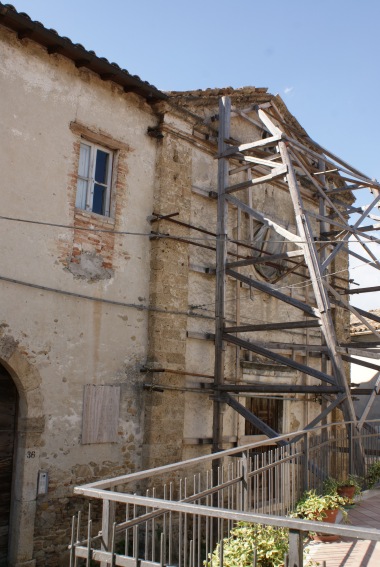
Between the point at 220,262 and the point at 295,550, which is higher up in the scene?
the point at 220,262

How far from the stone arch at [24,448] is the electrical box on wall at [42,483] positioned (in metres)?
0.05

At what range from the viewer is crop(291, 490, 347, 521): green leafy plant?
6.27 m

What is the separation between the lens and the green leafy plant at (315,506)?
627 centimetres

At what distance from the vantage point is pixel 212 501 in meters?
8.23

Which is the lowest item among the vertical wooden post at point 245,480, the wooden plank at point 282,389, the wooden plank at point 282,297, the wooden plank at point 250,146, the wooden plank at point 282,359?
the vertical wooden post at point 245,480

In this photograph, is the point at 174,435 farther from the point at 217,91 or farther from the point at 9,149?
the point at 217,91

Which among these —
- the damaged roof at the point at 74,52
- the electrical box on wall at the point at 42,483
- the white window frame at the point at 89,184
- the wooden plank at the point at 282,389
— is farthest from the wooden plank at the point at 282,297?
the electrical box on wall at the point at 42,483

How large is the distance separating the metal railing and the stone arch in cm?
73

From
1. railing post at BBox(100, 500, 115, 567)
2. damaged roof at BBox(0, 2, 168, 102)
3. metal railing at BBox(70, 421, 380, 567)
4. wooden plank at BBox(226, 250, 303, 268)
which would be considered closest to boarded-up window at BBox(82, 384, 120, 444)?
metal railing at BBox(70, 421, 380, 567)

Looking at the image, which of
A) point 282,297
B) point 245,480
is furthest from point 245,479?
point 282,297

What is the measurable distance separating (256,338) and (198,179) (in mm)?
3465

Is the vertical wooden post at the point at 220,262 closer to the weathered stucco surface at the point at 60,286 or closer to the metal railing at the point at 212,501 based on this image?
the metal railing at the point at 212,501

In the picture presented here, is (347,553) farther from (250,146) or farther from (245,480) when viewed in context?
(250,146)

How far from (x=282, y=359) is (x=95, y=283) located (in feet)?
11.2
